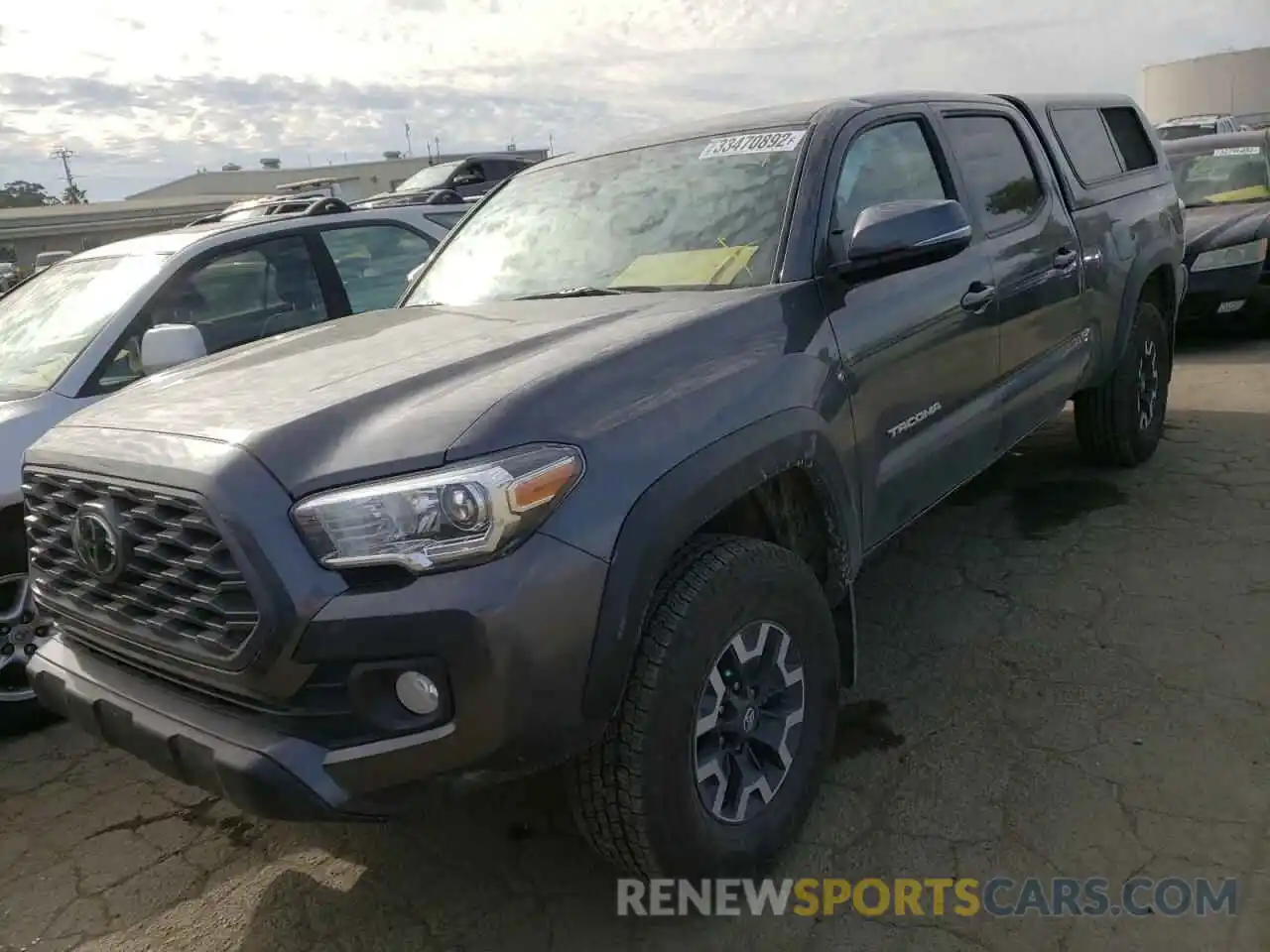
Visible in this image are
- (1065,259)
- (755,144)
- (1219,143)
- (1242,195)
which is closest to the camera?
(755,144)

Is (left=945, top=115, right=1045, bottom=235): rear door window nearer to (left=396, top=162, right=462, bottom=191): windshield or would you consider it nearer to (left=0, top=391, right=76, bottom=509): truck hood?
(left=0, top=391, right=76, bottom=509): truck hood

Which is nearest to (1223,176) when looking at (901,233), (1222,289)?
(1222,289)

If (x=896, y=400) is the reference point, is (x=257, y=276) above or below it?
above

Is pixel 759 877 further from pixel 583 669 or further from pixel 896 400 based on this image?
pixel 896 400

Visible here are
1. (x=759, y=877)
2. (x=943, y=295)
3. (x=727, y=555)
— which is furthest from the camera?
(x=943, y=295)

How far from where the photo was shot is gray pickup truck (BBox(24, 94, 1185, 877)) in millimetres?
1945

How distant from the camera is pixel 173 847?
2.94 meters

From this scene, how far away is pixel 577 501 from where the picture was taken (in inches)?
79.5

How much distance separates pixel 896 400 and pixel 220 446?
6.31ft

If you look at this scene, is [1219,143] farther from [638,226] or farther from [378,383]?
[378,383]

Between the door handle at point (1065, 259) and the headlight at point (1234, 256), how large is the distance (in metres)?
4.59

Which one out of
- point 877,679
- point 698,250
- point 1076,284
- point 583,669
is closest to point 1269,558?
point 1076,284

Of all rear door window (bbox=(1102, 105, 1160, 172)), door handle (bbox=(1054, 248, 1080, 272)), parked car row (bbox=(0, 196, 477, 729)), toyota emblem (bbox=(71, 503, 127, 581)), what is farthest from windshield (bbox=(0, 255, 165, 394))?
rear door window (bbox=(1102, 105, 1160, 172))

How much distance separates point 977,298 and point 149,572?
2698 mm
